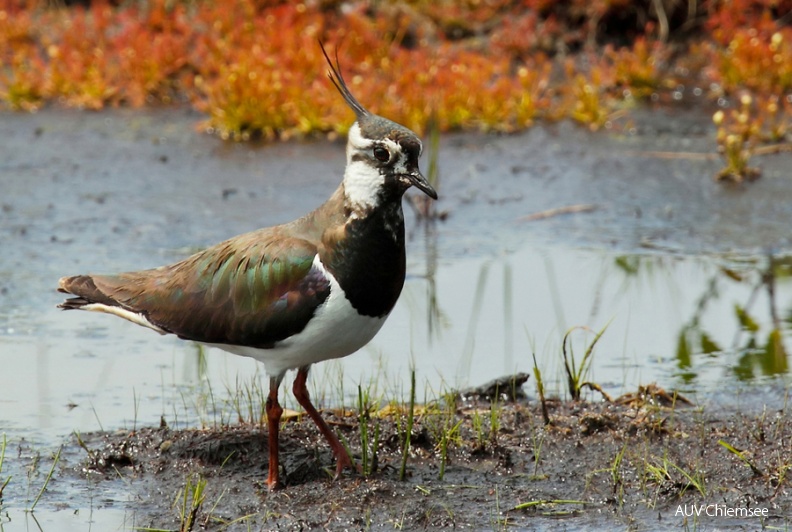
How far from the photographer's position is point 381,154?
5.29 m

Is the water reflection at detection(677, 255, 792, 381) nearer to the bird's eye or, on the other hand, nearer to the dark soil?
the dark soil

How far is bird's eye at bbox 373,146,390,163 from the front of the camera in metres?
5.28

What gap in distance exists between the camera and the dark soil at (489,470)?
17.3 feet

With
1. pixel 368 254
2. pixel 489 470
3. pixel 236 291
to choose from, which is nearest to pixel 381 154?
pixel 368 254

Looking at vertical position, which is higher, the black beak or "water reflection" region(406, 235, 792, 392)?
the black beak

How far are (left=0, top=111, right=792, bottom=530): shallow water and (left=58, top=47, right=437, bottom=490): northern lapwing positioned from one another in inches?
31.8

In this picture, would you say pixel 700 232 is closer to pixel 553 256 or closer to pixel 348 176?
pixel 553 256

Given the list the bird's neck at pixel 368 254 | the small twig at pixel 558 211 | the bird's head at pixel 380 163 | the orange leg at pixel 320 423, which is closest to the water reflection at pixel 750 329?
the small twig at pixel 558 211

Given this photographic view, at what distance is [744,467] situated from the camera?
5.62 meters

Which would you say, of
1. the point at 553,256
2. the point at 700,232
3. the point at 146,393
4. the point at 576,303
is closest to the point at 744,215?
the point at 700,232

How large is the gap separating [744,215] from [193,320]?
17.6ft

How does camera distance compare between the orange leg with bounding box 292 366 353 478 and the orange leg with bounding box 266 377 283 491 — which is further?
the orange leg with bounding box 292 366 353 478

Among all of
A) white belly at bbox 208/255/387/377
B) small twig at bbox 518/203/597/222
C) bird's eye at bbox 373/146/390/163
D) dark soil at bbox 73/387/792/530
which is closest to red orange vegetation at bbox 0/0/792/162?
small twig at bbox 518/203/597/222

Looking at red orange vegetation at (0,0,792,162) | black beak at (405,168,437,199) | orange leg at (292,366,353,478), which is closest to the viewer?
black beak at (405,168,437,199)
